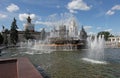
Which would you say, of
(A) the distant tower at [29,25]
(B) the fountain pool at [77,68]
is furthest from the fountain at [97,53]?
(A) the distant tower at [29,25]

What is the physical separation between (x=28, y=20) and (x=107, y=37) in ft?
178

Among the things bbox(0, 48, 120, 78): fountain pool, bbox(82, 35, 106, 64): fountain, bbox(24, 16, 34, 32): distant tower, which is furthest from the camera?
bbox(24, 16, 34, 32): distant tower

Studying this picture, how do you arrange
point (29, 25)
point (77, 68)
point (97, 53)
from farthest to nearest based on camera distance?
point (29, 25)
point (97, 53)
point (77, 68)

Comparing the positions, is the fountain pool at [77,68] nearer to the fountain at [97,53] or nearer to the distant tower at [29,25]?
the fountain at [97,53]

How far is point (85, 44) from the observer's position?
5272 cm

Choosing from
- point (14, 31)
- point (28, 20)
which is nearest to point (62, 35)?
point (14, 31)

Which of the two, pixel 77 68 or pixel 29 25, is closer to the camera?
pixel 77 68

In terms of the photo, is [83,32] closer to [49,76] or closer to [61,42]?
[61,42]

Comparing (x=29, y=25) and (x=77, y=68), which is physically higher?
(x=29, y=25)

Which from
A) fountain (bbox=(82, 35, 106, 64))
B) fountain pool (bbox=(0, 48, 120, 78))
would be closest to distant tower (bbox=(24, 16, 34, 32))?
fountain (bbox=(82, 35, 106, 64))

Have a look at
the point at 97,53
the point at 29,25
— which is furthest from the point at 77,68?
the point at 29,25

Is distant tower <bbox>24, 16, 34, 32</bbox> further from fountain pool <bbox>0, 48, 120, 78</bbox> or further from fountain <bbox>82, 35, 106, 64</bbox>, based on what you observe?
fountain pool <bbox>0, 48, 120, 78</bbox>

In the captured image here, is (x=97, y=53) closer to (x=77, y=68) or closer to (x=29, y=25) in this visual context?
(x=77, y=68)

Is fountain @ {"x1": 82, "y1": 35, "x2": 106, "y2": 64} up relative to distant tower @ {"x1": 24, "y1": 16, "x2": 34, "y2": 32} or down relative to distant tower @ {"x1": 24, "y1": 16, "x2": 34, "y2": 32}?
down
